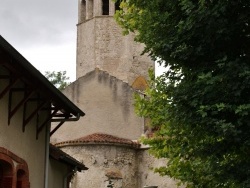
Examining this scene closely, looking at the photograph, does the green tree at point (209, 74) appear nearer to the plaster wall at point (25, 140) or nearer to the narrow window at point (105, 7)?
the plaster wall at point (25, 140)

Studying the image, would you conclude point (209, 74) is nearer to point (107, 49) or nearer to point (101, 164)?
point (101, 164)

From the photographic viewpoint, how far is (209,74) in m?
11.6

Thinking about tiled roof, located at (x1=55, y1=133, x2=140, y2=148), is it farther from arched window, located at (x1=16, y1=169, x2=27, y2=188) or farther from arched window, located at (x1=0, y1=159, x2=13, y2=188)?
arched window, located at (x1=0, y1=159, x2=13, y2=188)

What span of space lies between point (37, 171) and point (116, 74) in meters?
21.8

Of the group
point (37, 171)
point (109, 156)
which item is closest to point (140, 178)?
point (109, 156)

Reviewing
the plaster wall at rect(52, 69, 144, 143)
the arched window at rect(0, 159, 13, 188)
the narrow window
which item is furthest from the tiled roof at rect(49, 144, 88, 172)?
the narrow window

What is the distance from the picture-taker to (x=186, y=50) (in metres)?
12.1

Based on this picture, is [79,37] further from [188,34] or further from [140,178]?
[188,34]

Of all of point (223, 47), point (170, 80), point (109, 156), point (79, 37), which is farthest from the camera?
point (79, 37)

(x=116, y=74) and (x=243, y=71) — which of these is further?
(x=116, y=74)

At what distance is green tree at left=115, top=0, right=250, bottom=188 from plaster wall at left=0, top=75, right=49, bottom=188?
3.13 m

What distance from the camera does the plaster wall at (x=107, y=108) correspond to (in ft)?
108

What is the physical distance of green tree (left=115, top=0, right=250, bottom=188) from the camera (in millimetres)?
11500

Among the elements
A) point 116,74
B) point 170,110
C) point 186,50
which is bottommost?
point 170,110
